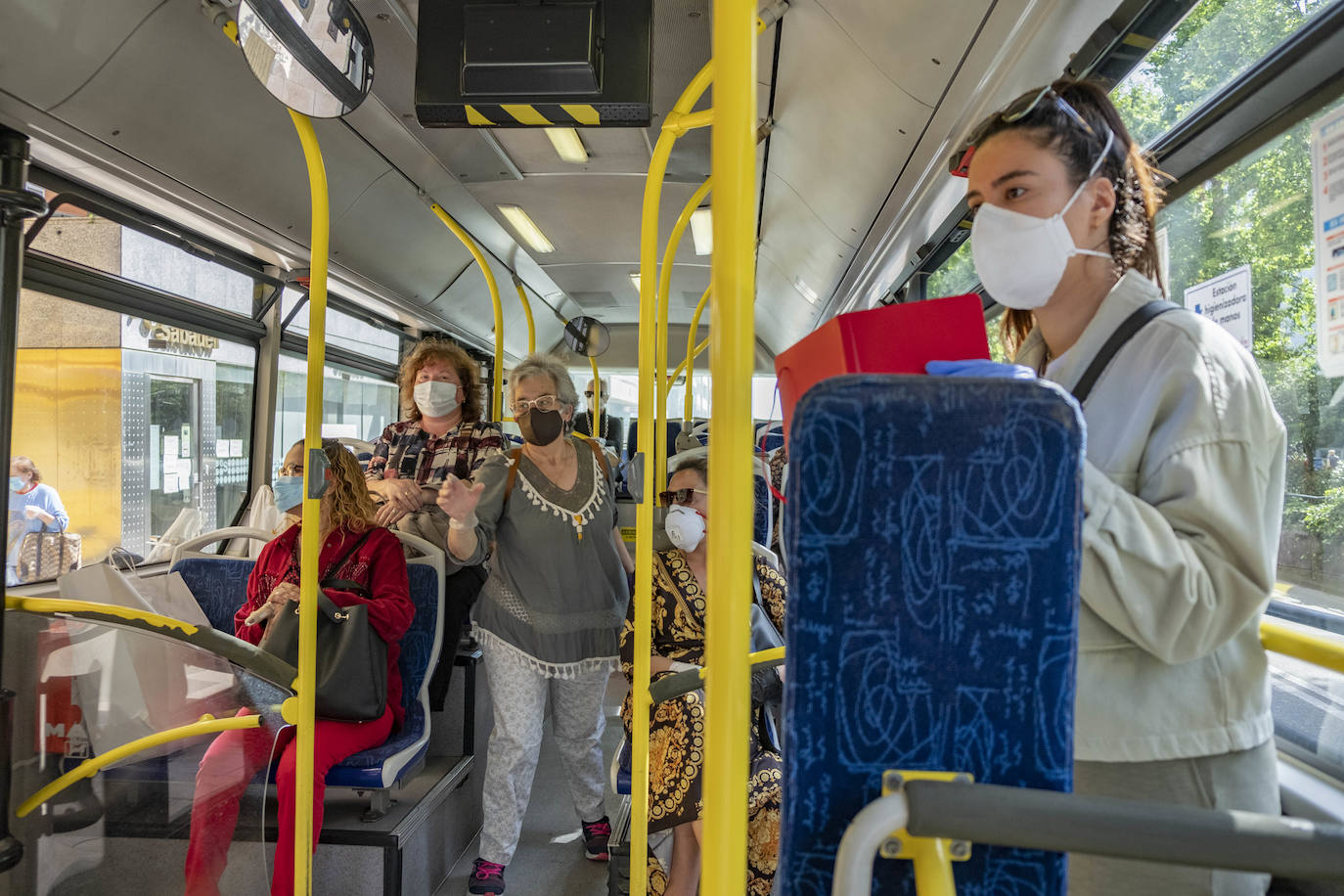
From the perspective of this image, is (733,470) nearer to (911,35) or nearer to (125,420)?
(911,35)

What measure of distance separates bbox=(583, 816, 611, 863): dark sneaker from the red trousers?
3.38 ft

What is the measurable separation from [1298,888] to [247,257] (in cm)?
475

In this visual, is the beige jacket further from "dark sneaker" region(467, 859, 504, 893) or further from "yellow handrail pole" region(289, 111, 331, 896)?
"dark sneaker" region(467, 859, 504, 893)

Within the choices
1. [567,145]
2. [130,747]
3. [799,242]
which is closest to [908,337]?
[130,747]

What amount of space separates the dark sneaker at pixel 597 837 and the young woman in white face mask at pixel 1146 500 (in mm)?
2280

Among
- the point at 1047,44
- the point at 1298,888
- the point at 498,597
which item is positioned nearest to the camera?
the point at 1298,888

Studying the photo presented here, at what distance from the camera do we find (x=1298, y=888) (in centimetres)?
132

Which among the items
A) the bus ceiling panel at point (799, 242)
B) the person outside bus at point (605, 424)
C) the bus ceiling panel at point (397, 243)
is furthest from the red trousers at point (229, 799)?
the person outside bus at point (605, 424)

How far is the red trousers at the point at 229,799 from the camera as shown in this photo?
7.04ft

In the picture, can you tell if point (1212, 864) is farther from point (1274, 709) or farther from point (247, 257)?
point (247, 257)

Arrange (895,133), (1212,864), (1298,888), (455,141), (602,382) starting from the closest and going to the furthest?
(1212,864), (1298,888), (895,133), (455,141), (602,382)

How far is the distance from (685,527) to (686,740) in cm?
60

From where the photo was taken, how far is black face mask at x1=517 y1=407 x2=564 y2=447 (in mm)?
2768

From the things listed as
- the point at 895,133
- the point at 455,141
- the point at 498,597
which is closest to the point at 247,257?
the point at 455,141
